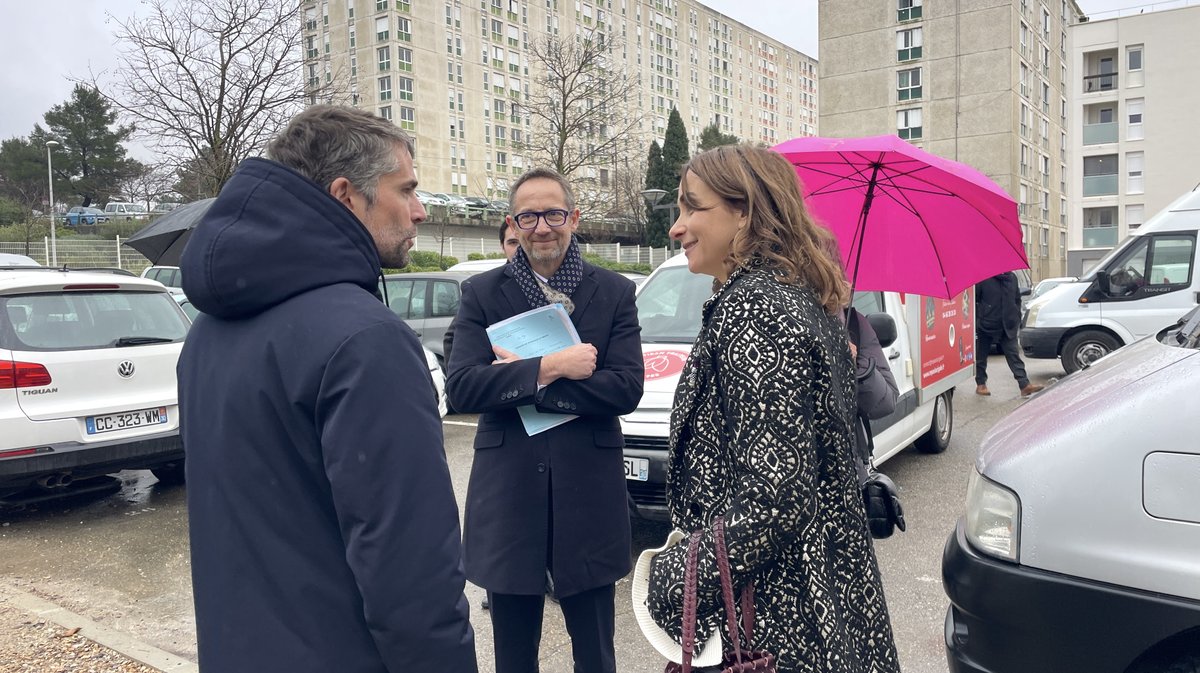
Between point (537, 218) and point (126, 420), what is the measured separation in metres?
4.69

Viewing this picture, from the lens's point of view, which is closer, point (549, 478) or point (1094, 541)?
point (1094, 541)

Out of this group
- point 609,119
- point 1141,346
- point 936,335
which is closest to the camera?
point 1141,346

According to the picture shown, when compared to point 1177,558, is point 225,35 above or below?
above

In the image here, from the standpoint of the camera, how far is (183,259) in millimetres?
1557

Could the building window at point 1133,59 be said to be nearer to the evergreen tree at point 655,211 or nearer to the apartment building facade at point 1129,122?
the apartment building facade at point 1129,122

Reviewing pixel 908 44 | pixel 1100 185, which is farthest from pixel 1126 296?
pixel 1100 185

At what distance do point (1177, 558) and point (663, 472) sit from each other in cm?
273

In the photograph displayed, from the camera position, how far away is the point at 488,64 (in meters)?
72.5

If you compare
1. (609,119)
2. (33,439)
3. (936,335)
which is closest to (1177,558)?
(936,335)

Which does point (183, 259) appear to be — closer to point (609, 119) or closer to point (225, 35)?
point (225, 35)

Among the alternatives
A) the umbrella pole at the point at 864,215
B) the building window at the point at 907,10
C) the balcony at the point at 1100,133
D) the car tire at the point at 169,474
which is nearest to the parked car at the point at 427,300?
the car tire at the point at 169,474

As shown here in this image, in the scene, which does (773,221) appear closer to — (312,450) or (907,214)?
(312,450)

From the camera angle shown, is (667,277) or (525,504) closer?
Answer: (525,504)

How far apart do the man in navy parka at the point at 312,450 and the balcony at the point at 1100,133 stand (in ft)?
177
